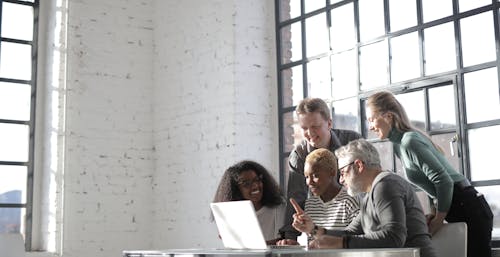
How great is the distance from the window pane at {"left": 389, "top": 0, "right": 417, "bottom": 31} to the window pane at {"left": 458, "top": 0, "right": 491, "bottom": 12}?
14.8 inches

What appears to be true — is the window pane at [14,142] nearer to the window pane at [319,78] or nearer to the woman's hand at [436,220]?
the window pane at [319,78]

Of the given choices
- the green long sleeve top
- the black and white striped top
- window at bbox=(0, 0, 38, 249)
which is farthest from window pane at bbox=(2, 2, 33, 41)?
the green long sleeve top

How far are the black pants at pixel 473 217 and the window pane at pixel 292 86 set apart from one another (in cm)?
255

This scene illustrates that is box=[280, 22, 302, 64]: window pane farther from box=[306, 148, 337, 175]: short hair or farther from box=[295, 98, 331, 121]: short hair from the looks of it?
box=[306, 148, 337, 175]: short hair

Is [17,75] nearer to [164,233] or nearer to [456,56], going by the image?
[164,233]

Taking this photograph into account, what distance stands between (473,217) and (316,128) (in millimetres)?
937

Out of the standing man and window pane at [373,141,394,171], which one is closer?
the standing man

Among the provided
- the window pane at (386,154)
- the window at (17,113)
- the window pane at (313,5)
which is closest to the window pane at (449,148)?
the window pane at (386,154)

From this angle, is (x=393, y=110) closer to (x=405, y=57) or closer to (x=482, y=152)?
(x=482, y=152)

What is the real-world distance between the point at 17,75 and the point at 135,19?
48.6 inches

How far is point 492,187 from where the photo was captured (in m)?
4.34

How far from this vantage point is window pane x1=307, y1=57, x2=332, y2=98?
569 centimetres

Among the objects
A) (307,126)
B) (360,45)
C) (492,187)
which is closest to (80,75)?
(360,45)

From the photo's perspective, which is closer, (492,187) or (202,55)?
(492,187)
